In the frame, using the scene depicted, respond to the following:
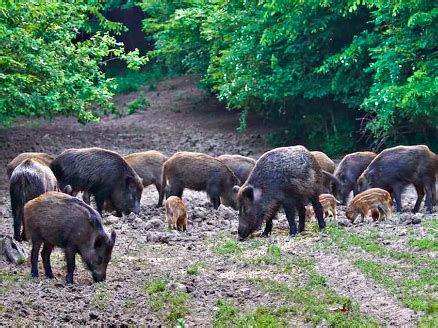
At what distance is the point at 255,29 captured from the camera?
23.9m

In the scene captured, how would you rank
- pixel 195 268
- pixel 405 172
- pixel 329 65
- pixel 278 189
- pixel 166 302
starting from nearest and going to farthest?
pixel 166 302 < pixel 195 268 < pixel 278 189 < pixel 405 172 < pixel 329 65

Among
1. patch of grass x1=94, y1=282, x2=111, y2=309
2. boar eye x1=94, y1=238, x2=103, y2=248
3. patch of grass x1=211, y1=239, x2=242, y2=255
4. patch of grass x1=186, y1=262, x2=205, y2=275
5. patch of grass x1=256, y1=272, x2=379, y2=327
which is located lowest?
patch of grass x1=211, y1=239, x2=242, y2=255

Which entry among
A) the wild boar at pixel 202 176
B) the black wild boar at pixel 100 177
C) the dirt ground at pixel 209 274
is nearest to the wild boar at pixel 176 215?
the dirt ground at pixel 209 274

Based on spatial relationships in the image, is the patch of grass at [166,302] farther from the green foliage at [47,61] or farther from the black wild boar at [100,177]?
the black wild boar at [100,177]

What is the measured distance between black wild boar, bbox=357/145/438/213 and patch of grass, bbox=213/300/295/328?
268 inches

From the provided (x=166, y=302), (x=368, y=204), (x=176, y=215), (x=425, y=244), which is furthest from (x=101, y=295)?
(x=368, y=204)

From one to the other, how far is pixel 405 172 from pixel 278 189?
334cm

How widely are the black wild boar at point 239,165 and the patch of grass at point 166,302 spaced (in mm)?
8278

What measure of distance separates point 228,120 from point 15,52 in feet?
52.1

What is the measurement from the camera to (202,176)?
1777 cm

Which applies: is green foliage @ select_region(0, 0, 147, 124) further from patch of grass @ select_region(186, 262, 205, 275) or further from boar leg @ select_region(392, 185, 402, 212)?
boar leg @ select_region(392, 185, 402, 212)

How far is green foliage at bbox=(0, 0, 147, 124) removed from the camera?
1545 centimetres

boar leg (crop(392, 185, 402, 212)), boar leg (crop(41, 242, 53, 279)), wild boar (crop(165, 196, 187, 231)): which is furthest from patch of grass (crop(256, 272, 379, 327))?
boar leg (crop(392, 185, 402, 212))

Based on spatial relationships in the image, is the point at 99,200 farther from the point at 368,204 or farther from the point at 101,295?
the point at 101,295
